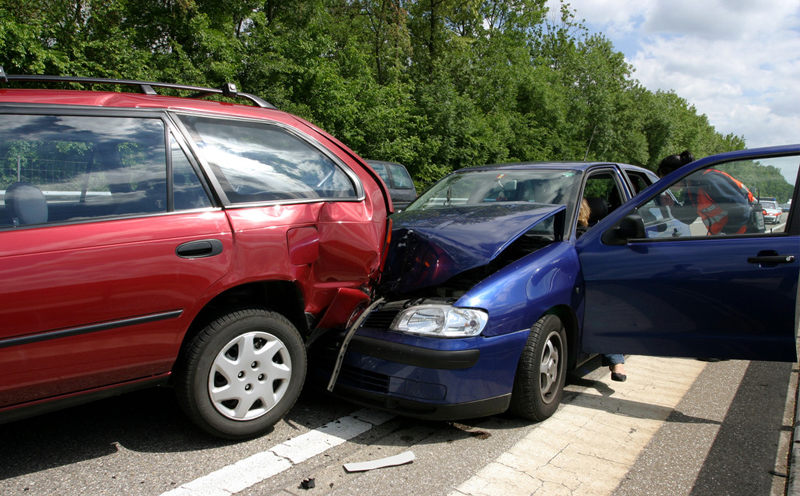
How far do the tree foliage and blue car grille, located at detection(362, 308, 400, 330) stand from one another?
4.48 meters

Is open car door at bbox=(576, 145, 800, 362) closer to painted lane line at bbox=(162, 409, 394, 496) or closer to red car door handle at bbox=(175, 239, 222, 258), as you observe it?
painted lane line at bbox=(162, 409, 394, 496)

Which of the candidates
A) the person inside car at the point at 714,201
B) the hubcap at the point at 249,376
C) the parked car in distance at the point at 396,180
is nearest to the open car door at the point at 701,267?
the person inside car at the point at 714,201

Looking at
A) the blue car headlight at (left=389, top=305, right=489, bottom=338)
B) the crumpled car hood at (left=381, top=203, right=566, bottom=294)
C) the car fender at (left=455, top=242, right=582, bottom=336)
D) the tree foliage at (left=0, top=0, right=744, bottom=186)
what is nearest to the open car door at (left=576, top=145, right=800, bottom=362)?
the car fender at (left=455, top=242, right=582, bottom=336)

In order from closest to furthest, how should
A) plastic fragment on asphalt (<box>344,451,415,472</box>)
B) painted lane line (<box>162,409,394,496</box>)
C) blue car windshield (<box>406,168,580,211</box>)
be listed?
painted lane line (<box>162,409,394,496</box>) < plastic fragment on asphalt (<box>344,451,415,472</box>) < blue car windshield (<box>406,168,580,211</box>)

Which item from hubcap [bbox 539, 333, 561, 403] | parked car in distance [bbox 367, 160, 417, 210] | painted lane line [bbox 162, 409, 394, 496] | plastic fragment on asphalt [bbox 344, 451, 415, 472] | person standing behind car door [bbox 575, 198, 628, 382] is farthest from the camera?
parked car in distance [bbox 367, 160, 417, 210]

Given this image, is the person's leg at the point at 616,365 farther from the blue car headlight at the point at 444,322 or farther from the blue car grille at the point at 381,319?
the blue car grille at the point at 381,319

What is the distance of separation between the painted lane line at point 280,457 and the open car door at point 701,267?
1.57 m

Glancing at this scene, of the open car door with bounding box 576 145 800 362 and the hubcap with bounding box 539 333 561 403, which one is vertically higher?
the open car door with bounding box 576 145 800 362

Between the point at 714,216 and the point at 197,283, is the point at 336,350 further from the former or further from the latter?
the point at 714,216

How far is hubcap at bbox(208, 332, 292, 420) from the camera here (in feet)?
9.87

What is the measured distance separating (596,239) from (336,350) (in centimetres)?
184

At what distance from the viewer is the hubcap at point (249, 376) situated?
3.01m

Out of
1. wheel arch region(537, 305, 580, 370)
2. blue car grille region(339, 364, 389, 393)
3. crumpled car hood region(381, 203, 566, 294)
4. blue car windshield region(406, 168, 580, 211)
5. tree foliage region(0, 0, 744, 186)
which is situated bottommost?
blue car grille region(339, 364, 389, 393)

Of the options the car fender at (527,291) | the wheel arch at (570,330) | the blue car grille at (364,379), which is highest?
the car fender at (527,291)
